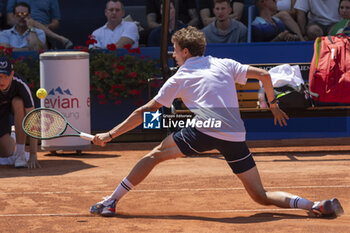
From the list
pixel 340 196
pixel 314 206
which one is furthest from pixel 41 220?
pixel 340 196

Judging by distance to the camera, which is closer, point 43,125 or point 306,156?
point 43,125

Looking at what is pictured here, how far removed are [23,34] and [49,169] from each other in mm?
3151

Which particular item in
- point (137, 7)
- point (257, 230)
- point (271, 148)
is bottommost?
point (271, 148)

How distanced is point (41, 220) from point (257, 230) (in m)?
1.75

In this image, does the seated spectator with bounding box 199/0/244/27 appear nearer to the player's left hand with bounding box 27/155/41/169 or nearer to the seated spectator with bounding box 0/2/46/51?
the seated spectator with bounding box 0/2/46/51

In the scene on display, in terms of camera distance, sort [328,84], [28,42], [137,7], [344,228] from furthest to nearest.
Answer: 1. [137,7]
2. [28,42]
3. [328,84]
4. [344,228]

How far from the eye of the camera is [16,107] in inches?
318

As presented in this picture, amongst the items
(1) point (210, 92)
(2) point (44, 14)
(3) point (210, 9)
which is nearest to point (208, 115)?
(1) point (210, 92)

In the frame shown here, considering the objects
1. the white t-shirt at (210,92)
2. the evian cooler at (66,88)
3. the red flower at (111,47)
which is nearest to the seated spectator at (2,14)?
the red flower at (111,47)

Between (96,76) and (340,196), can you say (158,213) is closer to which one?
(340,196)

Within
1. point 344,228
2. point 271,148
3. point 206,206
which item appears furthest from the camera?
point 271,148

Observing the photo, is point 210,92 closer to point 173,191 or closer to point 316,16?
point 173,191

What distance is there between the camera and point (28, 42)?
10.6 m

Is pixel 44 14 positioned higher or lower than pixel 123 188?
higher
